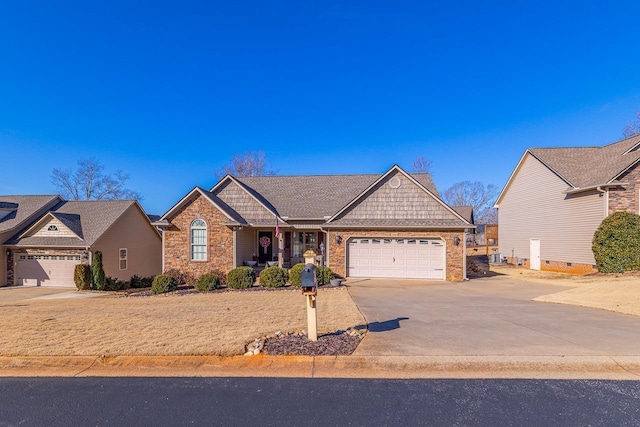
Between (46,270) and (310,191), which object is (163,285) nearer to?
(310,191)

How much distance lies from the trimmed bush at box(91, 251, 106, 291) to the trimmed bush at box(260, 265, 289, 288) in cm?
1154

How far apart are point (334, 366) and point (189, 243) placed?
48.6ft

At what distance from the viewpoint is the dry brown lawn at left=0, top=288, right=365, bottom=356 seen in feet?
17.9

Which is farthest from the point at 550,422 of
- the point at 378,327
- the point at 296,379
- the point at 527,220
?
the point at 527,220

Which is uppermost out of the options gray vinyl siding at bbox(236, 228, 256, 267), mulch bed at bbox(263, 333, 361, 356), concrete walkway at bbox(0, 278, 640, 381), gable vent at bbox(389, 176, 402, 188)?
gable vent at bbox(389, 176, 402, 188)

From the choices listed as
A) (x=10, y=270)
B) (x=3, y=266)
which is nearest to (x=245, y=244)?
(x=10, y=270)

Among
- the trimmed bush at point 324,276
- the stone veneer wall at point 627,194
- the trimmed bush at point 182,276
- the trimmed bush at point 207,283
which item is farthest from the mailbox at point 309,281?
the stone veneer wall at point 627,194

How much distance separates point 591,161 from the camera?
20984 mm

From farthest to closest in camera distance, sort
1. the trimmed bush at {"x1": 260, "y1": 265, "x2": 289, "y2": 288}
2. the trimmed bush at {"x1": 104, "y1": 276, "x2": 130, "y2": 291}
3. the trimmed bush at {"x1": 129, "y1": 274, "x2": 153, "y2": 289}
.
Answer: the trimmed bush at {"x1": 129, "y1": 274, "x2": 153, "y2": 289} < the trimmed bush at {"x1": 104, "y1": 276, "x2": 130, "y2": 291} < the trimmed bush at {"x1": 260, "y1": 265, "x2": 289, "y2": 288}

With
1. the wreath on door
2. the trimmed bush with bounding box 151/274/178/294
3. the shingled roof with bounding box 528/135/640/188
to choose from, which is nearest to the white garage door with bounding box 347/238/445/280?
the wreath on door

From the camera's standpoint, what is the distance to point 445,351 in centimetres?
536

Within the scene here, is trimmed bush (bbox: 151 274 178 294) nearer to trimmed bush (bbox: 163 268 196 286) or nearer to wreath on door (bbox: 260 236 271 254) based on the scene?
trimmed bush (bbox: 163 268 196 286)

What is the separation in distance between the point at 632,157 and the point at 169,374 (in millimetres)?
23100

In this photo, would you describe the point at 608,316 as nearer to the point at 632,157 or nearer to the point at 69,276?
the point at 632,157
